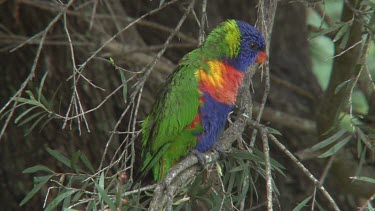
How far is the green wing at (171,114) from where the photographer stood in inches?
Result: 104

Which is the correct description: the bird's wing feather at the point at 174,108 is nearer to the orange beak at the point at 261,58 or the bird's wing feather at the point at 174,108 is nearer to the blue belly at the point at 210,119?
the blue belly at the point at 210,119

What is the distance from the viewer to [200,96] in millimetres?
2688

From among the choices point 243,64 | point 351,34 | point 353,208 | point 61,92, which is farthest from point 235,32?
point 353,208

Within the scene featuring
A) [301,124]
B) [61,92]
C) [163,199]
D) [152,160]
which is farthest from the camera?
[301,124]

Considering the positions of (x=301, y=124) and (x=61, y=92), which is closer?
(x=61, y=92)

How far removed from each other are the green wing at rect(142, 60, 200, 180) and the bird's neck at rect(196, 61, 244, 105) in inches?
1.6

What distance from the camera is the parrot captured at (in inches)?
105

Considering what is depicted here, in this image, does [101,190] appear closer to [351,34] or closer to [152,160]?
[152,160]

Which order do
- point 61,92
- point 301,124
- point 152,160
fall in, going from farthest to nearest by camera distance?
1. point 301,124
2. point 61,92
3. point 152,160

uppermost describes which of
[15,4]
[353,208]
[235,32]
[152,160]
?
[15,4]

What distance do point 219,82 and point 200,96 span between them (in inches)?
4.1

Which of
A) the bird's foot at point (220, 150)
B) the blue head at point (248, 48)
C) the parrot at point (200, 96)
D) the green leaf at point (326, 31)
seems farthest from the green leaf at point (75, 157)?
the green leaf at point (326, 31)

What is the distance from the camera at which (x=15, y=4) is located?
10.4 ft

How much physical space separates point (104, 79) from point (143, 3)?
1.93ft
